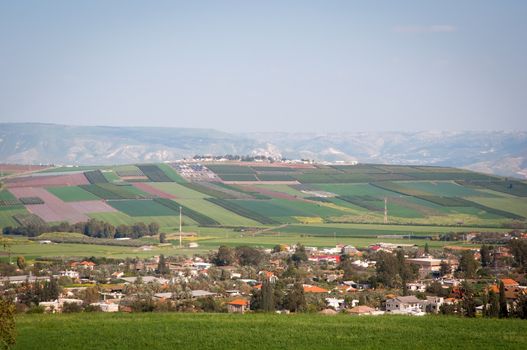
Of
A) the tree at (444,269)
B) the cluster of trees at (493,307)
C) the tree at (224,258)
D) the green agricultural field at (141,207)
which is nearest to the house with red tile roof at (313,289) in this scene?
the cluster of trees at (493,307)

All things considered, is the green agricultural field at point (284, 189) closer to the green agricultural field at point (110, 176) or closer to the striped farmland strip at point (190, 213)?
the striped farmland strip at point (190, 213)

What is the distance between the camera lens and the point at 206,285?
2281 inches

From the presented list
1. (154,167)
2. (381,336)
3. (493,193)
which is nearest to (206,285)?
(381,336)

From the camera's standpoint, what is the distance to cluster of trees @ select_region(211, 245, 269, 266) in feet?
236

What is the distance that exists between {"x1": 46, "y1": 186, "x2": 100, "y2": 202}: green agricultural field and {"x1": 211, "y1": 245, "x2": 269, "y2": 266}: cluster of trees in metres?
36.4

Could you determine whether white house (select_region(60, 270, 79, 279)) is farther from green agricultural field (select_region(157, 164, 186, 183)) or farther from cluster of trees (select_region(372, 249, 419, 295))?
green agricultural field (select_region(157, 164, 186, 183))

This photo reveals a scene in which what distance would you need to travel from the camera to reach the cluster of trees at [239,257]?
71.9m

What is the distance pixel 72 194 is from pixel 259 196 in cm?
2214

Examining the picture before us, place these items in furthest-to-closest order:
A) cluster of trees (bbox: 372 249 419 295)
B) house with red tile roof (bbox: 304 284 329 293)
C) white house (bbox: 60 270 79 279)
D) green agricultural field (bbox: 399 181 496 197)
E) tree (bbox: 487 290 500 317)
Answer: green agricultural field (bbox: 399 181 496 197) < white house (bbox: 60 270 79 279) < cluster of trees (bbox: 372 249 419 295) < house with red tile roof (bbox: 304 284 329 293) < tree (bbox: 487 290 500 317)

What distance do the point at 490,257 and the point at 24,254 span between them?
33911 mm

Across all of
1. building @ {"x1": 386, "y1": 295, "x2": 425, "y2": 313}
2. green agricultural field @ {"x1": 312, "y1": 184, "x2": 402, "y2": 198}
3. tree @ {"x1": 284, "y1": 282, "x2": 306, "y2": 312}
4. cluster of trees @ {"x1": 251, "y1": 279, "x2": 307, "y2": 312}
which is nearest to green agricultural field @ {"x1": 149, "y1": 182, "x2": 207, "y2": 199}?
green agricultural field @ {"x1": 312, "y1": 184, "x2": 402, "y2": 198}

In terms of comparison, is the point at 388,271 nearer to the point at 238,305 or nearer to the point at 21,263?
the point at 238,305

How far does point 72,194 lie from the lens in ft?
358

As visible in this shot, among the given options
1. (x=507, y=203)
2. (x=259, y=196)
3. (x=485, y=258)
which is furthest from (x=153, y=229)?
(x=507, y=203)
